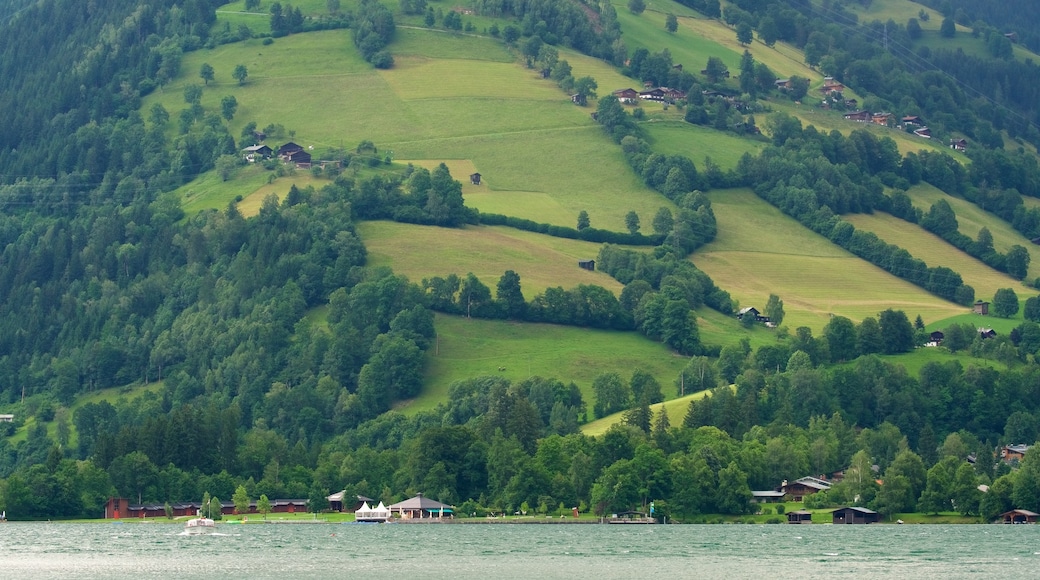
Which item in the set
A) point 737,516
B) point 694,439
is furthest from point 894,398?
point 737,516

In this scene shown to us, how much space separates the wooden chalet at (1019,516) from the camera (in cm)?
14188

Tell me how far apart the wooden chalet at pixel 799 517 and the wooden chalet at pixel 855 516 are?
256 centimetres

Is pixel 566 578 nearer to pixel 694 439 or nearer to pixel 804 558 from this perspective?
pixel 804 558

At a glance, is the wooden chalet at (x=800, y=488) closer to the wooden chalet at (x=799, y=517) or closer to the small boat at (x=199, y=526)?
the wooden chalet at (x=799, y=517)

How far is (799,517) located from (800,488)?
985 cm

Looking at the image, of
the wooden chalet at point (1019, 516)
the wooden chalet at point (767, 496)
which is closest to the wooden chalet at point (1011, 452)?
the wooden chalet at point (767, 496)

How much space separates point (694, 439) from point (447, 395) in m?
37.7

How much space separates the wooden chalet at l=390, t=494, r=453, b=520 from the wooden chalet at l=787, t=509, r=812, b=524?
2883 centimetres

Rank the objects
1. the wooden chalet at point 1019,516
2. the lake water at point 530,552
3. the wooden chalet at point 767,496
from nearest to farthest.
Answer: the lake water at point 530,552 → the wooden chalet at point 1019,516 → the wooden chalet at point 767,496

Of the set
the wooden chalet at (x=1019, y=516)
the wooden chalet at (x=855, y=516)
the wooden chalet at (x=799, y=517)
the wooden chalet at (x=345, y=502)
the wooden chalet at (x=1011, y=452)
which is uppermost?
the wooden chalet at (x=1019, y=516)

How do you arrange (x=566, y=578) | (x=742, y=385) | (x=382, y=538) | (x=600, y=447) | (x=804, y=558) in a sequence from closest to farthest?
(x=566, y=578) → (x=804, y=558) → (x=382, y=538) → (x=600, y=447) → (x=742, y=385)

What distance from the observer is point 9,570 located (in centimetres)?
10075

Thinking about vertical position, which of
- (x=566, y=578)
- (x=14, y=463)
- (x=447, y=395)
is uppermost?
(x=566, y=578)

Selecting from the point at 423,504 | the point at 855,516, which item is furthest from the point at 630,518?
the point at 855,516
